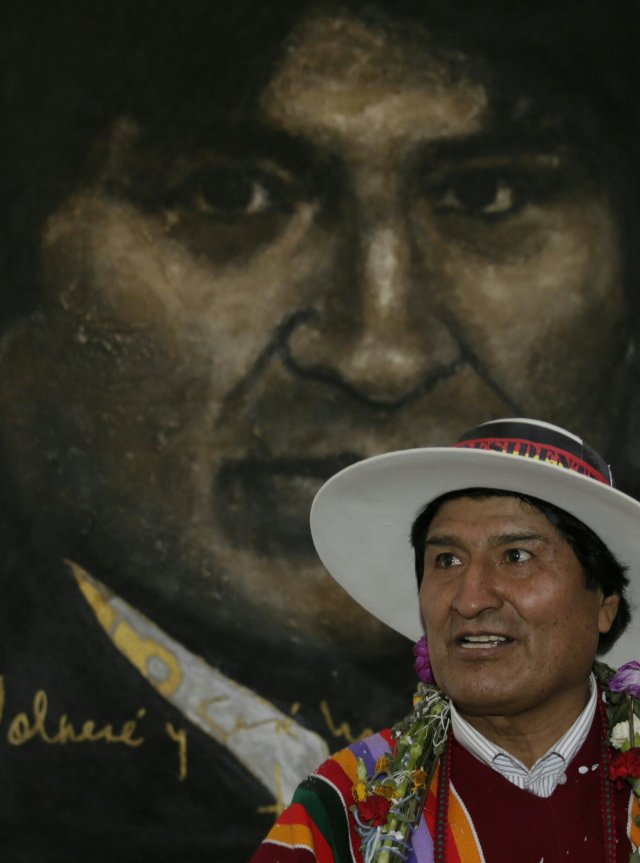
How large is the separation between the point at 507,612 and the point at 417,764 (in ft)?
1.12

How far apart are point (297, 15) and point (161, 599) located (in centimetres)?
175

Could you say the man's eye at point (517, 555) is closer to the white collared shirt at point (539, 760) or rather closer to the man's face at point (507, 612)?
the man's face at point (507, 612)

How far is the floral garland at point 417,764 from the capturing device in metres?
2.22

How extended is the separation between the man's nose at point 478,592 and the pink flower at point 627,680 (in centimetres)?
35

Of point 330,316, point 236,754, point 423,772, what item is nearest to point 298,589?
point 236,754

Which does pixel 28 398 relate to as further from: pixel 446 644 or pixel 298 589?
pixel 446 644

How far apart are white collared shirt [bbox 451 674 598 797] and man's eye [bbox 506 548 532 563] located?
0.31 m

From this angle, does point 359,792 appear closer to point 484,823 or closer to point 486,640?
point 484,823

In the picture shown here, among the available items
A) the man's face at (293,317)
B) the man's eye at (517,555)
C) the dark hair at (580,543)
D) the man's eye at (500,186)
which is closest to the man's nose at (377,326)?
the man's face at (293,317)

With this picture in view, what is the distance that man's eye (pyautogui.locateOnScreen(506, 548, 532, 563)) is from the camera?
2.25 metres

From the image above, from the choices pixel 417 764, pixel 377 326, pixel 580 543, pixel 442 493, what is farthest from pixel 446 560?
pixel 377 326

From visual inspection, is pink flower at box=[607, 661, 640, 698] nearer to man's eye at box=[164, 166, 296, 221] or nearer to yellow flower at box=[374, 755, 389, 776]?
yellow flower at box=[374, 755, 389, 776]

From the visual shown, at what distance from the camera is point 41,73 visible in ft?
12.9

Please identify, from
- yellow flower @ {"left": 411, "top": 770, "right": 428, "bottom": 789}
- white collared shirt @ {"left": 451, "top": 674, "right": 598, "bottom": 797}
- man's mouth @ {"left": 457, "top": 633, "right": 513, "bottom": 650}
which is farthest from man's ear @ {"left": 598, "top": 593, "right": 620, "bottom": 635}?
yellow flower @ {"left": 411, "top": 770, "right": 428, "bottom": 789}
